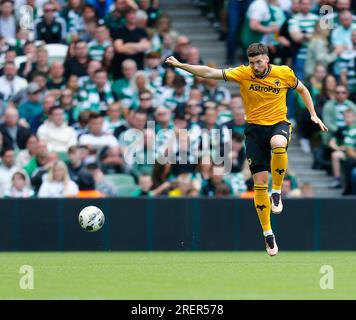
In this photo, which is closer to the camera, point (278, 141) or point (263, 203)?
point (278, 141)

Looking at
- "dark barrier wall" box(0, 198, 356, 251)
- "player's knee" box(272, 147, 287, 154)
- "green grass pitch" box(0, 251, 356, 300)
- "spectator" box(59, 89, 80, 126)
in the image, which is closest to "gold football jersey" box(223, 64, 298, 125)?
"player's knee" box(272, 147, 287, 154)

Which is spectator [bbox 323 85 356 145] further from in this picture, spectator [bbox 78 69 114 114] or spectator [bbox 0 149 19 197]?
spectator [bbox 0 149 19 197]

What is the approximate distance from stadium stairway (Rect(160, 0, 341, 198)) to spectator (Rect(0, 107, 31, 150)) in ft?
15.7

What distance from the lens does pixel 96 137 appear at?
2088 cm

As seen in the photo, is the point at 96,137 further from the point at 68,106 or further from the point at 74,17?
the point at 74,17

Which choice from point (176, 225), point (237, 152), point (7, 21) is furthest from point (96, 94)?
point (176, 225)

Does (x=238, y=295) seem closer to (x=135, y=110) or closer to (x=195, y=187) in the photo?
(x=195, y=187)

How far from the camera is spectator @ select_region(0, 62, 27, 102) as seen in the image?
2148cm

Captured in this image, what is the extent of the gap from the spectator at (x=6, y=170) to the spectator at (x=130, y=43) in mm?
2971

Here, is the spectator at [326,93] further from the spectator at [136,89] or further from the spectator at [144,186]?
the spectator at [144,186]

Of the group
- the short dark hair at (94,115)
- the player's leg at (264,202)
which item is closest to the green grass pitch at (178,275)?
the player's leg at (264,202)

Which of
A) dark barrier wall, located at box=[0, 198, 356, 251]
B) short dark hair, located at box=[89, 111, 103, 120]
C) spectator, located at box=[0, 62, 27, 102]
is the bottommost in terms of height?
dark barrier wall, located at box=[0, 198, 356, 251]

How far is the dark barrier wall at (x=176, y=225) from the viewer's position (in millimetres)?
19500

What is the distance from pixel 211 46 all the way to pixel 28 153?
5927 mm
